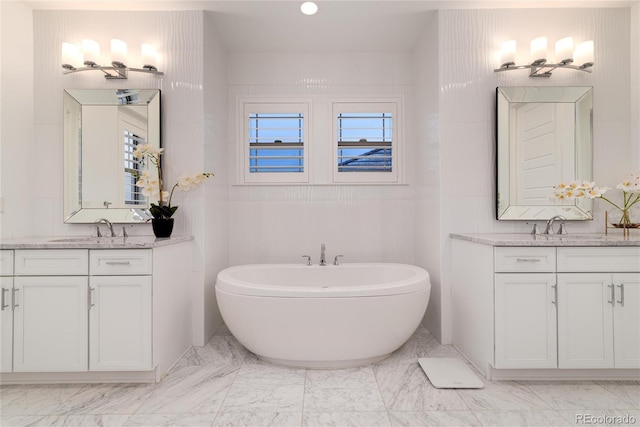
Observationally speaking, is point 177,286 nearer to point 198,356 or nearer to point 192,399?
point 198,356

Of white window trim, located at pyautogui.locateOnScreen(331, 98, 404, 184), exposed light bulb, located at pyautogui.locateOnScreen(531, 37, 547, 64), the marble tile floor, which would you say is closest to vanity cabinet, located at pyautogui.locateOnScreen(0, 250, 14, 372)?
the marble tile floor

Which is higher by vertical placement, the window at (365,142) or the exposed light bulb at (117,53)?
the exposed light bulb at (117,53)

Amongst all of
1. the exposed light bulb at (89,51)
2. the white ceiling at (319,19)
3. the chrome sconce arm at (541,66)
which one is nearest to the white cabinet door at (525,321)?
the chrome sconce arm at (541,66)

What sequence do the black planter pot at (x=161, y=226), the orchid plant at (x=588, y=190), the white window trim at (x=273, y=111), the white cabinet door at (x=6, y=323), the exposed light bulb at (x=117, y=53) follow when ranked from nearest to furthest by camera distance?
the white cabinet door at (x=6, y=323), the orchid plant at (x=588, y=190), the black planter pot at (x=161, y=226), the exposed light bulb at (x=117, y=53), the white window trim at (x=273, y=111)

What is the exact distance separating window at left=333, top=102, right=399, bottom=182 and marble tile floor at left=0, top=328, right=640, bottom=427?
5.30ft

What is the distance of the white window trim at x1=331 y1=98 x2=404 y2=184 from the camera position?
3.08m

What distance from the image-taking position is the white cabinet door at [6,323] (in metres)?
1.92

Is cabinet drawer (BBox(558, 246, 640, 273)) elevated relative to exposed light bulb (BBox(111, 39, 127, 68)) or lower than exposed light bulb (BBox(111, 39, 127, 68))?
lower

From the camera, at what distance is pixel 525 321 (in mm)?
1953

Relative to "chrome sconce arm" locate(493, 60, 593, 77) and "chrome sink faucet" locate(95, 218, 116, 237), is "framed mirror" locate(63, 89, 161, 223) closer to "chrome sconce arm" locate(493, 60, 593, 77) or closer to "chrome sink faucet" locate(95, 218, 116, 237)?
"chrome sink faucet" locate(95, 218, 116, 237)

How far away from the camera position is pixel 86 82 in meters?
2.58

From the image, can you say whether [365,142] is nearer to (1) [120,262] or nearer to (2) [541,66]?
(2) [541,66]

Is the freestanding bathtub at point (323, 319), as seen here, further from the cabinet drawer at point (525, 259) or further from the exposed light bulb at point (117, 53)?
the exposed light bulb at point (117, 53)

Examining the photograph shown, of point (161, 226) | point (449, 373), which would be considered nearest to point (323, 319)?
point (449, 373)
